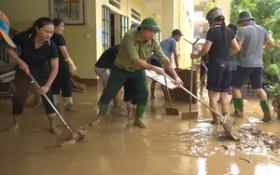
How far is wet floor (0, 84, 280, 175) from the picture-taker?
3641mm

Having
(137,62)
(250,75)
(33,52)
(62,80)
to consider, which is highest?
(33,52)

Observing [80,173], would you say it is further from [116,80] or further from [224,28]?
[224,28]

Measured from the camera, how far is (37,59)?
4.77 meters

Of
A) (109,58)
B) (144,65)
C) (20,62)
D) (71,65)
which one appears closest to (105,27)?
(71,65)

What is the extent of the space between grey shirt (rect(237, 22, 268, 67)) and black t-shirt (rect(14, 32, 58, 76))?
294 centimetres

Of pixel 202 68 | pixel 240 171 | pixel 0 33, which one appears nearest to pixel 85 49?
pixel 202 68

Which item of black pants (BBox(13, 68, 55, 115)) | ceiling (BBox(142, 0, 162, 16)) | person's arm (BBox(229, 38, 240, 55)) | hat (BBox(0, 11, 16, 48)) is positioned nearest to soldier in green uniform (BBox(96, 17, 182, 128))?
black pants (BBox(13, 68, 55, 115))

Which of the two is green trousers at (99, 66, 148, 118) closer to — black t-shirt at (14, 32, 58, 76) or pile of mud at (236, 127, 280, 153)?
black t-shirt at (14, 32, 58, 76)

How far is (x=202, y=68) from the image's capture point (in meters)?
8.69

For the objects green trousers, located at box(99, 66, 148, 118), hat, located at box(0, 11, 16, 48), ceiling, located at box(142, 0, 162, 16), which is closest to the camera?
hat, located at box(0, 11, 16, 48)

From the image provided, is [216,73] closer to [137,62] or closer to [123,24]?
[137,62]

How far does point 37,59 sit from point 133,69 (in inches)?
50.4

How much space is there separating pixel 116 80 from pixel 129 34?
687 mm

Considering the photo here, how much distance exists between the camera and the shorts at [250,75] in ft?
19.6
